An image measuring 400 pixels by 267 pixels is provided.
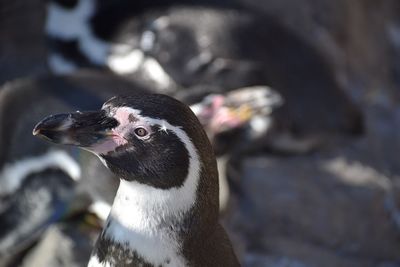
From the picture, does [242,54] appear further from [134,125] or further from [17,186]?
[134,125]

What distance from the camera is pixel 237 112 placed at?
2.36 meters

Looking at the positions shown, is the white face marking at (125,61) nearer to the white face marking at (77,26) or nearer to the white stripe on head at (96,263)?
the white face marking at (77,26)

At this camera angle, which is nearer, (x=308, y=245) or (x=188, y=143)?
(x=188, y=143)

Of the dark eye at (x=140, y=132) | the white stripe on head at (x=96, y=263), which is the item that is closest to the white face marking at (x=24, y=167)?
the white stripe on head at (x=96, y=263)

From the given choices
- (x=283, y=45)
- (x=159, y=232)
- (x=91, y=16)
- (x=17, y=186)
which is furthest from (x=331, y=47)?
(x=159, y=232)

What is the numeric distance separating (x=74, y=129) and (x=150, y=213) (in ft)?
0.54

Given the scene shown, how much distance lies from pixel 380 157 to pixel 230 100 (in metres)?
0.91

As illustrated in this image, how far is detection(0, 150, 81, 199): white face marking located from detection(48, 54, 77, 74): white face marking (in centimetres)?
71

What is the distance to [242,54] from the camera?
2947 mm

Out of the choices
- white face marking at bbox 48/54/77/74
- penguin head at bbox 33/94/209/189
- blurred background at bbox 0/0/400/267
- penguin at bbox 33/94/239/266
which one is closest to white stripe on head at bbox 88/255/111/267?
penguin at bbox 33/94/239/266

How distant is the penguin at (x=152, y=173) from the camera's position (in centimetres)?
130

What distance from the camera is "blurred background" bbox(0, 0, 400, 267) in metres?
2.32

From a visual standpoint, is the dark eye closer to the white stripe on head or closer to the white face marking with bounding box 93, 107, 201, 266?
the white face marking with bounding box 93, 107, 201, 266

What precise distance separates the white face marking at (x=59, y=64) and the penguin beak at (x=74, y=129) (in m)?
1.73
